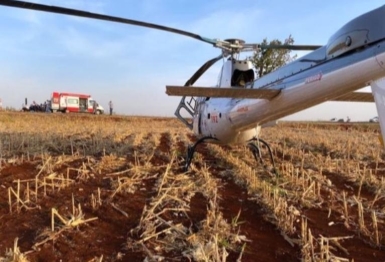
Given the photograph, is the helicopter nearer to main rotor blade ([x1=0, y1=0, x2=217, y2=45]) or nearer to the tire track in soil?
main rotor blade ([x1=0, y1=0, x2=217, y2=45])

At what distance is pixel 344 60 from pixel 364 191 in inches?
105

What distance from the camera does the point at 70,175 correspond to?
6730 mm

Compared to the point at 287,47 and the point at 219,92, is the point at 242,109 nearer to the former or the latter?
the point at 287,47

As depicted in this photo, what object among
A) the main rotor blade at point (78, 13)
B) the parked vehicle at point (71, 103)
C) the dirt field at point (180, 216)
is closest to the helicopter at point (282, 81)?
the main rotor blade at point (78, 13)

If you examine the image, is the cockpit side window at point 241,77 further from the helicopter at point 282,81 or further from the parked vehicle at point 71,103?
the parked vehicle at point 71,103

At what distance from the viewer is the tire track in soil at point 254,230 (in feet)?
12.1

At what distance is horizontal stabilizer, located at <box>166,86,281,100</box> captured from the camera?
227 inches

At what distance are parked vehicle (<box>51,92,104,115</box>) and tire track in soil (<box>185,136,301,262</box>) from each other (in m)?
48.5

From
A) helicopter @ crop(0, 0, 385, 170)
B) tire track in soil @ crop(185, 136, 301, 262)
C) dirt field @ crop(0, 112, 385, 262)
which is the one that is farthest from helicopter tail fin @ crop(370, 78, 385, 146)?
tire track in soil @ crop(185, 136, 301, 262)

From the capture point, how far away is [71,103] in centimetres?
5253

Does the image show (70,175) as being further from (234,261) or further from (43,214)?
(234,261)

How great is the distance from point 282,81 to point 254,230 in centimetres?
329

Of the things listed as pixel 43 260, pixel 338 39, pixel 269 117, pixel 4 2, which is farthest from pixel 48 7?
pixel 269 117

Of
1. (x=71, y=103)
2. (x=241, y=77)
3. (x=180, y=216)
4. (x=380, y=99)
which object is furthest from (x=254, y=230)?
(x=71, y=103)
